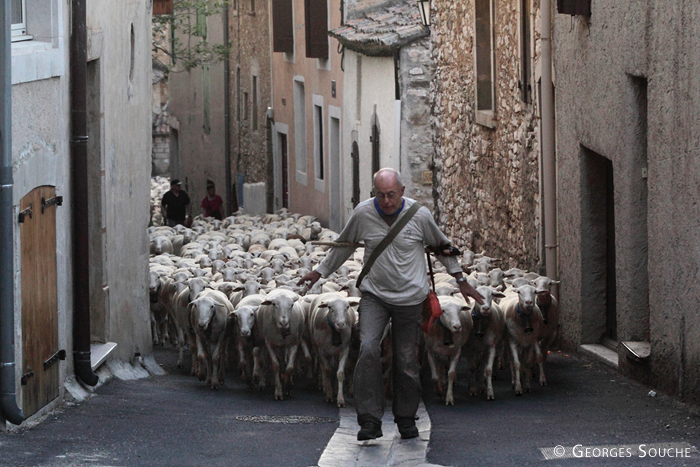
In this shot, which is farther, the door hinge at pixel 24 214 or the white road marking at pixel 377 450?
the door hinge at pixel 24 214

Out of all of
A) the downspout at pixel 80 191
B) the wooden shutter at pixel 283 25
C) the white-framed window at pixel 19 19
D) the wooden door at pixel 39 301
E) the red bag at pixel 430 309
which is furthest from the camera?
the wooden shutter at pixel 283 25

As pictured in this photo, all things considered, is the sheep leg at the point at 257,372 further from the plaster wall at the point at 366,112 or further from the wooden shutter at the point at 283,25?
the wooden shutter at the point at 283,25

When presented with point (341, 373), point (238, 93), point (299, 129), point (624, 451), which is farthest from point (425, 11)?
point (238, 93)

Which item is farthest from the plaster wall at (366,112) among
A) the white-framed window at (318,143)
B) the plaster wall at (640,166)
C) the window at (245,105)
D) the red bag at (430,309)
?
the red bag at (430,309)

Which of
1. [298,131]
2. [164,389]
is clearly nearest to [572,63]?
[164,389]

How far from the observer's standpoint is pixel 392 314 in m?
7.57

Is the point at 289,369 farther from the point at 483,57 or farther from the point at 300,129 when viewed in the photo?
the point at 300,129

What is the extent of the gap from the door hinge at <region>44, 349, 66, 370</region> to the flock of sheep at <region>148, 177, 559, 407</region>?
2068 millimetres

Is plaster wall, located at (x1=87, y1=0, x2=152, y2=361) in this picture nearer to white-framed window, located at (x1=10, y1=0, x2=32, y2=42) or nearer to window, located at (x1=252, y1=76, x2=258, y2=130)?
white-framed window, located at (x1=10, y1=0, x2=32, y2=42)

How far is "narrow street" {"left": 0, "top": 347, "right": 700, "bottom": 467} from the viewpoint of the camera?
6.98m

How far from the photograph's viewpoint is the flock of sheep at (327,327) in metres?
9.97

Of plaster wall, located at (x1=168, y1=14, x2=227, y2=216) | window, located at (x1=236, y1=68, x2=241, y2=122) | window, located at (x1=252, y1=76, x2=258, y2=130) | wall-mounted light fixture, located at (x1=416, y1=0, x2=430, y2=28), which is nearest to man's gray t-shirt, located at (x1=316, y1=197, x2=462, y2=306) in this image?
wall-mounted light fixture, located at (x1=416, y1=0, x2=430, y2=28)

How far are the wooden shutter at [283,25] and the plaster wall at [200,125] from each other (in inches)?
285

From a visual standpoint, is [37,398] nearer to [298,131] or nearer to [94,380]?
[94,380]
